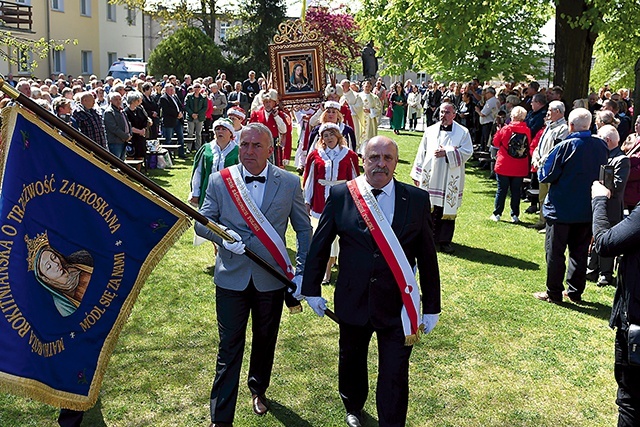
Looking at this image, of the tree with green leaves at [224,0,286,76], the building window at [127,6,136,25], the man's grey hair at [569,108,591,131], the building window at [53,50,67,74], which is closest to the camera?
the man's grey hair at [569,108,591,131]

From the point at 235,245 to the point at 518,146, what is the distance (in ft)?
27.0

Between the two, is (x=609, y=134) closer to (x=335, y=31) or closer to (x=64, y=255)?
(x=64, y=255)

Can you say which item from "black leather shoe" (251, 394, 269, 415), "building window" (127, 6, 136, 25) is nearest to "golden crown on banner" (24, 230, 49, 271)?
"black leather shoe" (251, 394, 269, 415)

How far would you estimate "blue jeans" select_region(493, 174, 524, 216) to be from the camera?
12117mm

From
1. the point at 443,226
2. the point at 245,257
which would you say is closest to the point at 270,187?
the point at 245,257

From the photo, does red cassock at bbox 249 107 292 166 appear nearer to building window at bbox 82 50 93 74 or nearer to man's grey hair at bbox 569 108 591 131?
man's grey hair at bbox 569 108 591 131

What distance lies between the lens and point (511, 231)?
1202 cm

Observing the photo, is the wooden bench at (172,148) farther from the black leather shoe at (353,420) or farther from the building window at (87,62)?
the building window at (87,62)

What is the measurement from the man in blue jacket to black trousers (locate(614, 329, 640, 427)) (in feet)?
11.9

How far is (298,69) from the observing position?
39.7 ft

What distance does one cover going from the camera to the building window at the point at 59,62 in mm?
40500

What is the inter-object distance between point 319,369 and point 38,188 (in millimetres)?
3136

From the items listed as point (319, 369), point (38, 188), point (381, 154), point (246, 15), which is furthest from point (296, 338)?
point (246, 15)

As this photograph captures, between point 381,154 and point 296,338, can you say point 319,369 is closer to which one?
point 296,338
